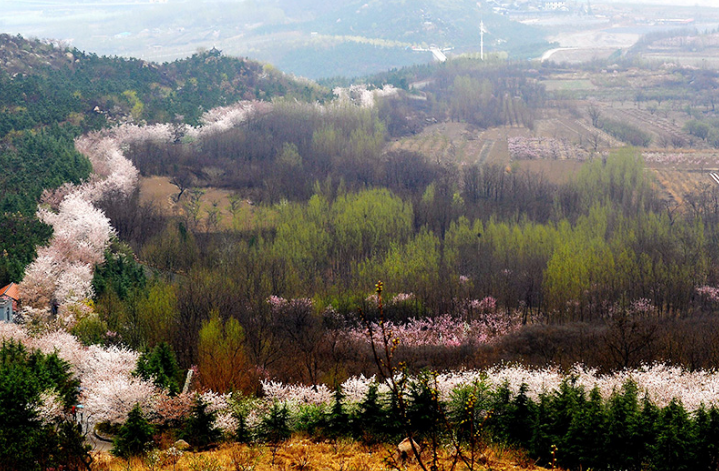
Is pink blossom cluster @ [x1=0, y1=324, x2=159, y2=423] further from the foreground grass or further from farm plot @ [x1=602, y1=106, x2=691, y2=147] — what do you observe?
farm plot @ [x1=602, y1=106, x2=691, y2=147]

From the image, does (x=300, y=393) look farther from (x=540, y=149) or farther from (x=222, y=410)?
(x=540, y=149)


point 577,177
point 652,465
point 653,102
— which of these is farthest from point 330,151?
point 652,465

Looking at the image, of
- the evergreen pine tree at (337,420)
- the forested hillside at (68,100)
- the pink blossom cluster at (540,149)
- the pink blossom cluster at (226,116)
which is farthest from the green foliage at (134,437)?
the pink blossom cluster at (540,149)

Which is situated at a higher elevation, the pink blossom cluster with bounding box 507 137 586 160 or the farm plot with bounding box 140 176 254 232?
the pink blossom cluster with bounding box 507 137 586 160

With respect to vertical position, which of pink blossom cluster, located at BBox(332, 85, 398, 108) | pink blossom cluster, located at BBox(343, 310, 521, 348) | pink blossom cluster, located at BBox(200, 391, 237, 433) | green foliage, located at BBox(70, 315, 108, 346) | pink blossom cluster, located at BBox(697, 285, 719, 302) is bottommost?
pink blossom cluster, located at BBox(343, 310, 521, 348)

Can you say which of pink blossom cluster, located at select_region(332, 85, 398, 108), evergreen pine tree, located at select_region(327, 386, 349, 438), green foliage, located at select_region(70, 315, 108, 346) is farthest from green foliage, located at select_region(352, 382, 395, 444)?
pink blossom cluster, located at select_region(332, 85, 398, 108)

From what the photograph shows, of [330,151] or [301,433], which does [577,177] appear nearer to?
[330,151]

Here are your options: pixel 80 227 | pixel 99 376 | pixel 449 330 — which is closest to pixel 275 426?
pixel 99 376
